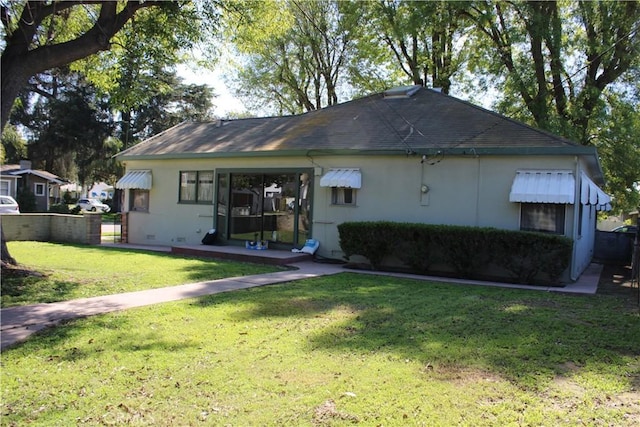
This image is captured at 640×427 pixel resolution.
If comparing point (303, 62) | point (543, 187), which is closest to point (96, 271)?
point (543, 187)

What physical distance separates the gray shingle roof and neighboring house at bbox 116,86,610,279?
36 mm

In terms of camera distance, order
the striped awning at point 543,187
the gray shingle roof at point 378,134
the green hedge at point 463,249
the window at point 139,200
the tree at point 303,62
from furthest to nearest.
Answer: the tree at point 303,62 < the window at point 139,200 < the gray shingle roof at point 378,134 < the striped awning at point 543,187 < the green hedge at point 463,249

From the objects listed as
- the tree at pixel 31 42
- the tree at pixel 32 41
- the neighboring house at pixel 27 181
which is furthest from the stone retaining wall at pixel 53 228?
the neighboring house at pixel 27 181

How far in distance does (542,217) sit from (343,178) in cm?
487

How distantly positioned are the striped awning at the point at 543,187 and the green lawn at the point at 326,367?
3.61 metres

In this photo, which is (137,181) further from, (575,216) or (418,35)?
(418,35)

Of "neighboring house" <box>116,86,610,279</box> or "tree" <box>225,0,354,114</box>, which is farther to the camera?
"tree" <box>225,0,354,114</box>

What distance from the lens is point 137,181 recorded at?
1656 cm

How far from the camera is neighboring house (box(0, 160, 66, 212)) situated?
34062mm

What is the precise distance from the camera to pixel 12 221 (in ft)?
53.7

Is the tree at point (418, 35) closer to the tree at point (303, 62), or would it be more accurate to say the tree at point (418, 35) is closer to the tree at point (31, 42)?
the tree at point (303, 62)

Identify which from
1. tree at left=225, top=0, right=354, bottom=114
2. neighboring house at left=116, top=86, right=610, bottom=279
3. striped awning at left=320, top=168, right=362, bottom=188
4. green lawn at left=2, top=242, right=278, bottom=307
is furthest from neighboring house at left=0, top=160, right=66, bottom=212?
striped awning at left=320, top=168, right=362, bottom=188

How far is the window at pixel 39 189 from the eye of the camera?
37.4 meters

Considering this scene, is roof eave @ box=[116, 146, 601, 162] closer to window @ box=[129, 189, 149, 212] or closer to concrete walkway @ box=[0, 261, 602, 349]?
window @ box=[129, 189, 149, 212]
